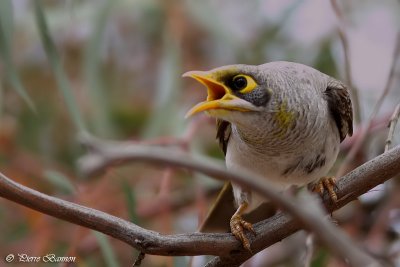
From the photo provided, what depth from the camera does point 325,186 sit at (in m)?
1.91

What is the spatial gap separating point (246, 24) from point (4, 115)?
1235 millimetres

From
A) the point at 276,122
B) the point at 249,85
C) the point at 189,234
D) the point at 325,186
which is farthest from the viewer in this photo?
the point at 325,186

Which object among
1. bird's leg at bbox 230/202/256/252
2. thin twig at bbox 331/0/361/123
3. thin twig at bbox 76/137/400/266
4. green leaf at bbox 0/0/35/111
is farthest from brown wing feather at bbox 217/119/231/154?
thin twig at bbox 76/137/400/266

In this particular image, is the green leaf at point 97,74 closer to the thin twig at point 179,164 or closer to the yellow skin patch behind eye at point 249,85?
the yellow skin patch behind eye at point 249,85

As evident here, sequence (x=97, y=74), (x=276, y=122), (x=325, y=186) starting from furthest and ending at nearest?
(x=97, y=74)
(x=325, y=186)
(x=276, y=122)

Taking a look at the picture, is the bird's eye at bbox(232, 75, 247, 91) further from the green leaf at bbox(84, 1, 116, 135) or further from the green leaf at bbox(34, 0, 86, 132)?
the green leaf at bbox(84, 1, 116, 135)

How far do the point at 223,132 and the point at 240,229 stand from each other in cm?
39

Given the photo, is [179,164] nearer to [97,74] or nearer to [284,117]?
[284,117]

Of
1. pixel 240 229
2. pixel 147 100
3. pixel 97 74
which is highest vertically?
pixel 147 100

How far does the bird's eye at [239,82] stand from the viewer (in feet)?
5.14

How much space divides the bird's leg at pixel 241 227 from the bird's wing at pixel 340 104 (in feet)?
1.17

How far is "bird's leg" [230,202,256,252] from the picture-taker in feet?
5.32

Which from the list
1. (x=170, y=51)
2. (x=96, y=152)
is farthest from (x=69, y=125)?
(x=96, y=152)

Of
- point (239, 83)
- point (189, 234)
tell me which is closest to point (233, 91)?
point (239, 83)
